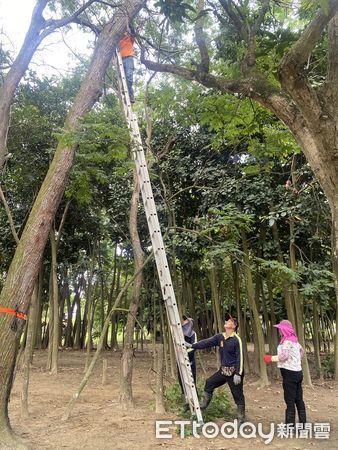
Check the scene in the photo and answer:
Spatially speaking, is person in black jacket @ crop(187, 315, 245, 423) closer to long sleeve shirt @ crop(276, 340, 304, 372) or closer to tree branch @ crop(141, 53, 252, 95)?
long sleeve shirt @ crop(276, 340, 304, 372)

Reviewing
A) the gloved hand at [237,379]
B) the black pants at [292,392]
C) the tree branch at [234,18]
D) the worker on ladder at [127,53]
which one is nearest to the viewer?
the tree branch at [234,18]

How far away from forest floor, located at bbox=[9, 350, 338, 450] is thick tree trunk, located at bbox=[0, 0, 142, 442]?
118cm

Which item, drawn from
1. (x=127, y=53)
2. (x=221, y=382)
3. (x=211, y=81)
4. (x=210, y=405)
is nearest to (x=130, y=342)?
(x=210, y=405)

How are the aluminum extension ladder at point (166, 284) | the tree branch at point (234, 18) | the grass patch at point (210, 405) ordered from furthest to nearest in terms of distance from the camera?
the grass patch at point (210, 405) < the aluminum extension ladder at point (166, 284) < the tree branch at point (234, 18)

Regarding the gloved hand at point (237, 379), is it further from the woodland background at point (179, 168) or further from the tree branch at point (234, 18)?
the tree branch at point (234, 18)

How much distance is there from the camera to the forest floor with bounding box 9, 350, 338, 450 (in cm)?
514

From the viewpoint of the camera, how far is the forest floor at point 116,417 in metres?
5.14

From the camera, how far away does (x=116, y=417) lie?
6.37 metres

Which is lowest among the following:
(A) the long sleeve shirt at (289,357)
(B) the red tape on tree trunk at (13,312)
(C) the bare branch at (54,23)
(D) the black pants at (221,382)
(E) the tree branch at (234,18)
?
(D) the black pants at (221,382)

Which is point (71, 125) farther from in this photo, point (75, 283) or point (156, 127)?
point (75, 283)

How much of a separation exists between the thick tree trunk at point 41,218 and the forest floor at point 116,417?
1184mm

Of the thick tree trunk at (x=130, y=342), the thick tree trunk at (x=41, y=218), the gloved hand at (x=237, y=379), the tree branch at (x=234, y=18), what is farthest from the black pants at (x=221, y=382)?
the tree branch at (x=234, y=18)

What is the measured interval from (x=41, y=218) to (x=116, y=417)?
3.43m

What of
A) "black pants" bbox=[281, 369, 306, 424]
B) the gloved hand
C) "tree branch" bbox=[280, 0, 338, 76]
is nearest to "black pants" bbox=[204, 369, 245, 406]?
the gloved hand
